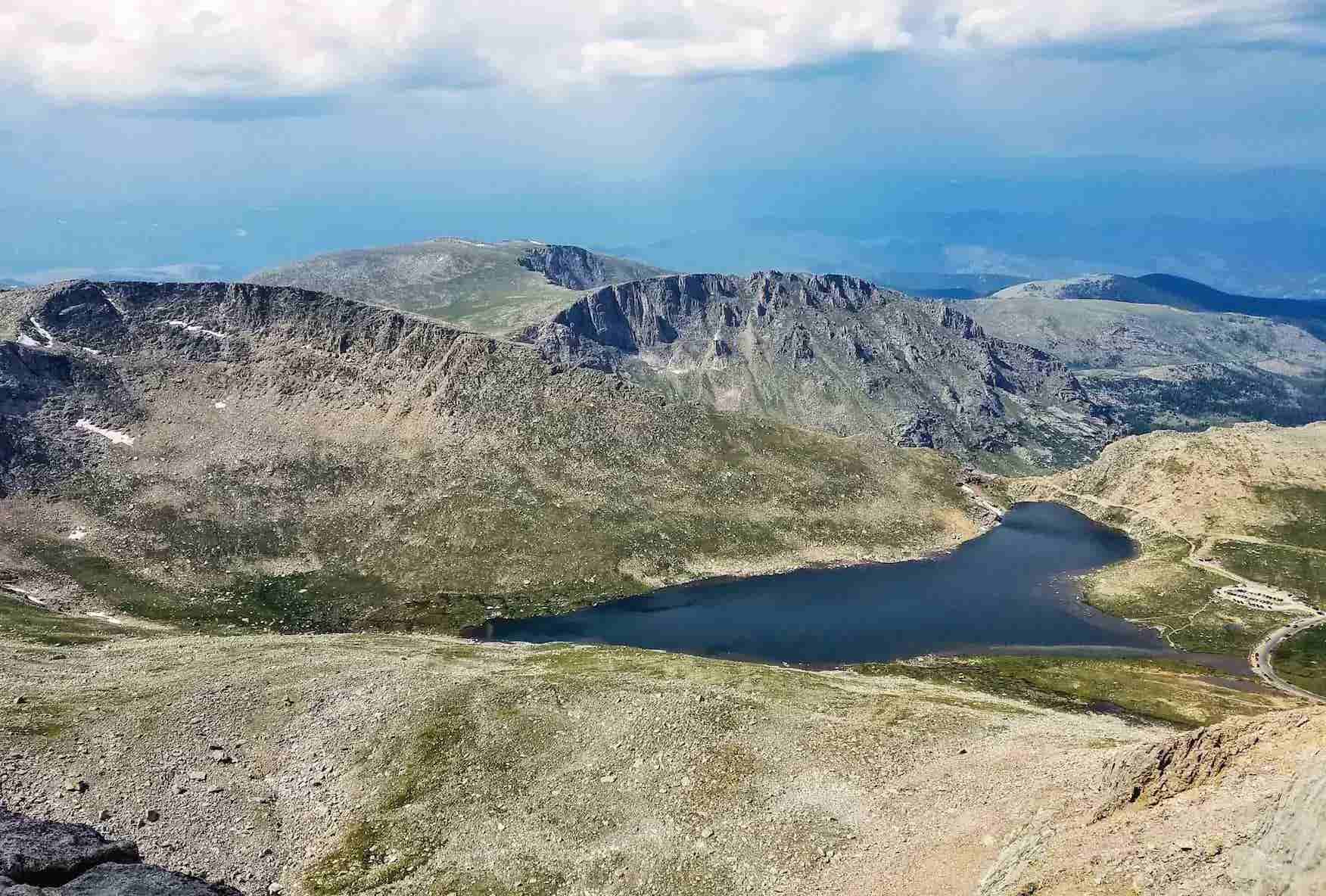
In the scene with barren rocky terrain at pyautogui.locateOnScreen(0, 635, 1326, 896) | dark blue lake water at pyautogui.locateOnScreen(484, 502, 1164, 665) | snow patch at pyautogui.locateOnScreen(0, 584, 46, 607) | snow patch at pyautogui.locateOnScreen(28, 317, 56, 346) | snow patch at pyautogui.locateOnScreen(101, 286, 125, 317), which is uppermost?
snow patch at pyautogui.locateOnScreen(101, 286, 125, 317)

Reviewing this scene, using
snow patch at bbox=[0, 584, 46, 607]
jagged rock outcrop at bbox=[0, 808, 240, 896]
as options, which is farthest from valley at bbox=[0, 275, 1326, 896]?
snow patch at bbox=[0, 584, 46, 607]

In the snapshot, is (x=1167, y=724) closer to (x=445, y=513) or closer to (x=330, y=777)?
(x=330, y=777)

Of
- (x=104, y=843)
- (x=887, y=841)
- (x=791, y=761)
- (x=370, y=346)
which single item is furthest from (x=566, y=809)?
(x=370, y=346)

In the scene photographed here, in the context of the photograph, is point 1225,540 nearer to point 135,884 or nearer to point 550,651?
point 550,651

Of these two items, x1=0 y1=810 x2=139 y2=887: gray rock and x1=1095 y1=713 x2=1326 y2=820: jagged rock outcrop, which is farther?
x1=1095 y1=713 x2=1326 y2=820: jagged rock outcrop

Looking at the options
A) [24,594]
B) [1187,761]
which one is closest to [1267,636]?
[1187,761]

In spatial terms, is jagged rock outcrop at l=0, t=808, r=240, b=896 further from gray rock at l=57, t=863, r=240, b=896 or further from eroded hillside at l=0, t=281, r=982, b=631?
eroded hillside at l=0, t=281, r=982, b=631

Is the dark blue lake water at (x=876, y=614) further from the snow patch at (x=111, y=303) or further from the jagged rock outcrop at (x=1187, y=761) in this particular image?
the snow patch at (x=111, y=303)
